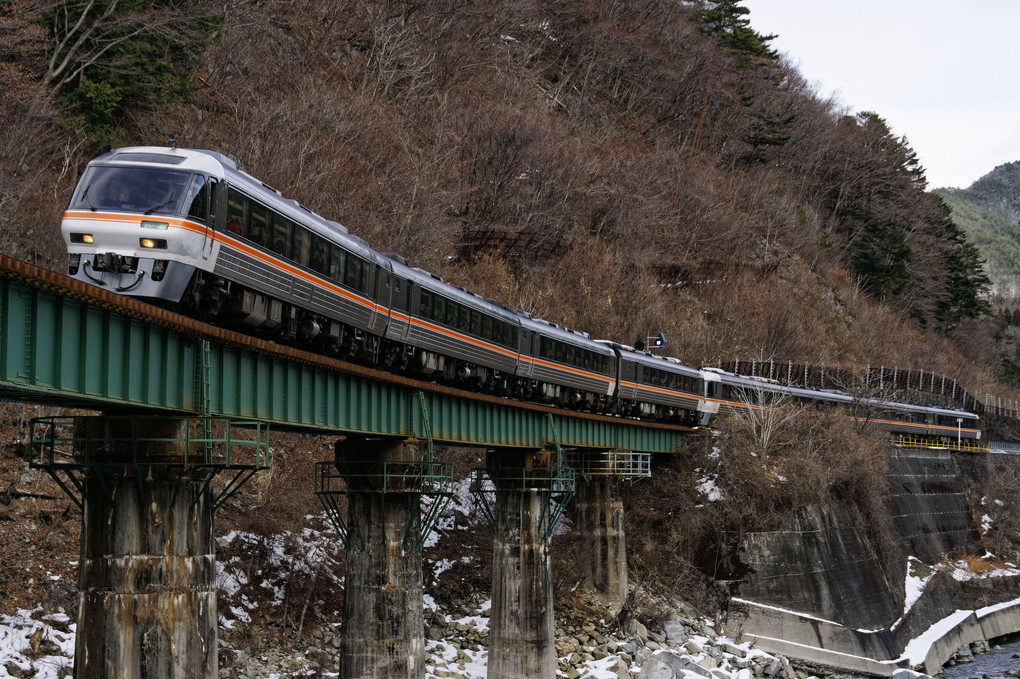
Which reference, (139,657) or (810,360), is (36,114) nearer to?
(139,657)

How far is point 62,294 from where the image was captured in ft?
45.7

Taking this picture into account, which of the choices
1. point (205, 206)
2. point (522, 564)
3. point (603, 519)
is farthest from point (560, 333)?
point (205, 206)

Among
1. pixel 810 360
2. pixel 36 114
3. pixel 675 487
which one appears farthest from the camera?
pixel 810 360

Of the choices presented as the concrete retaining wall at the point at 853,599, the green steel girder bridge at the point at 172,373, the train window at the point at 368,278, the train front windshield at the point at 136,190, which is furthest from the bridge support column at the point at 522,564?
the train front windshield at the point at 136,190

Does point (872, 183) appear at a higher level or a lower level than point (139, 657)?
higher

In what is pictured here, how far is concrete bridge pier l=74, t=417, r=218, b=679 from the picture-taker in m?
16.1

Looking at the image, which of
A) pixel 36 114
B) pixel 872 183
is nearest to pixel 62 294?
pixel 36 114

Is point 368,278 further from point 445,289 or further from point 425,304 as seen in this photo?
point 445,289

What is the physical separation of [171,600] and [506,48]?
230 ft

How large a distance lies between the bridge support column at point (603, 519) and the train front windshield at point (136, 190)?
86.2 ft

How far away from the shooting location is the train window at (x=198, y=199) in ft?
60.9

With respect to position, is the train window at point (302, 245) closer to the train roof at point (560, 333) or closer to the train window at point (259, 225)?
the train window at point (259, 225)

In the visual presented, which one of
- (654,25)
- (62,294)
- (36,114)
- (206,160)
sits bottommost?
(62,294)

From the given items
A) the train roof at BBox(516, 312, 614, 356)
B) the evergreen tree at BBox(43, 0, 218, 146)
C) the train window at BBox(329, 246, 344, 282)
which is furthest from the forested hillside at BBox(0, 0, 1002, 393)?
the train window at BBox(329, 246, 344, 282)
